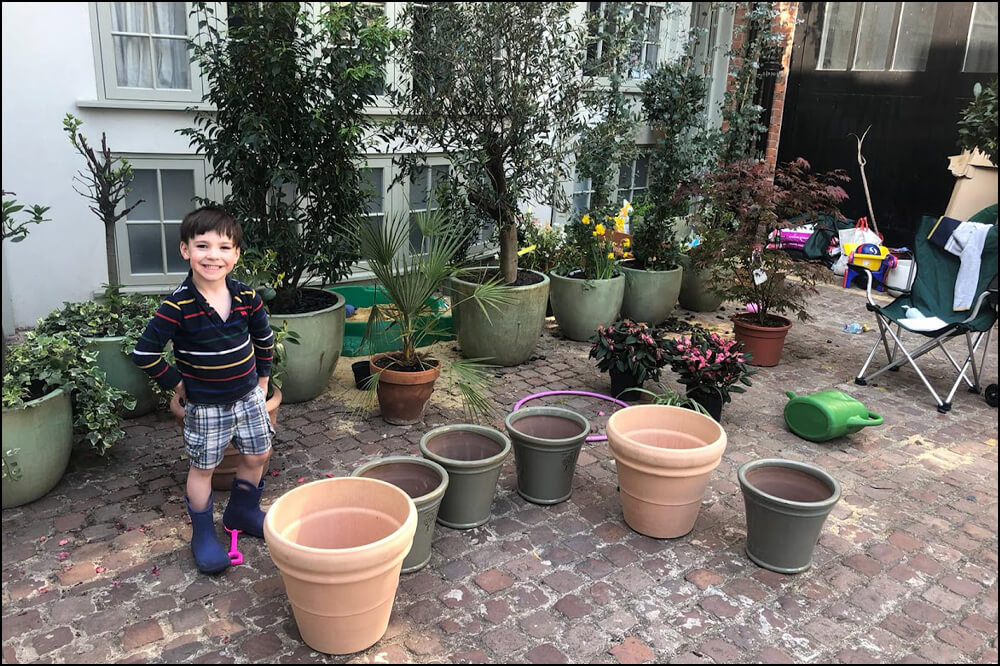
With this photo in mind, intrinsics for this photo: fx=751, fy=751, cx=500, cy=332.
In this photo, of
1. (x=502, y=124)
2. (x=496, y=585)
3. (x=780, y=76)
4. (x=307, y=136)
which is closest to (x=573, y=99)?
(x=502, y=124)

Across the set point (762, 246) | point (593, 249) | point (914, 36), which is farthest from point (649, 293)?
point (914, 36)

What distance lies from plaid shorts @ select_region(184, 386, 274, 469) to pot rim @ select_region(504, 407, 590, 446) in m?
1.16

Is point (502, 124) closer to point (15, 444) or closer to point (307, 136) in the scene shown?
point (307, 136)

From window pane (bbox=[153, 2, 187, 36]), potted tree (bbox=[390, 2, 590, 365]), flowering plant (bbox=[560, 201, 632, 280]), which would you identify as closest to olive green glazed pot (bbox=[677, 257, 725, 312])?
flowering plant (bbox=[560, 201, 632, 280])

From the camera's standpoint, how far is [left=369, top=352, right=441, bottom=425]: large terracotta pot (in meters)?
4.26

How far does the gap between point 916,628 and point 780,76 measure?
7556 mm

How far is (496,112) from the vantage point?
5074 mm

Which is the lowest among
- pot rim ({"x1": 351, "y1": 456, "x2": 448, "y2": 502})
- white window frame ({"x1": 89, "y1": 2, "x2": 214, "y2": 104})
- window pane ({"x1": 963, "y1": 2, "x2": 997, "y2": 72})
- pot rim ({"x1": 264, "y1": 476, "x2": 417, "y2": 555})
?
pot rim ({"x1": 351, "y1": 456, "x2": 448, "y2": 502})

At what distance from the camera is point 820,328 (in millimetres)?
6711

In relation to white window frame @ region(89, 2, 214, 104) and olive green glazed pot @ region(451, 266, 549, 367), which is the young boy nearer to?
olive green glazed pot @ region(451, 266, 549, 367)

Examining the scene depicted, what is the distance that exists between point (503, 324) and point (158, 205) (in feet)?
9.02

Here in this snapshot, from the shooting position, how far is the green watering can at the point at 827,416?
4.29 m

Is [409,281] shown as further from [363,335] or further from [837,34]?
[837,34]

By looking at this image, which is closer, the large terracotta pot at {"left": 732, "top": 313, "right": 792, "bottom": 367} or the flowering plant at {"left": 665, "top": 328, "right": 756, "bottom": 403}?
the flowering plant at {"left": 665, "top": 328, "right": 756, "bottom": 403}
